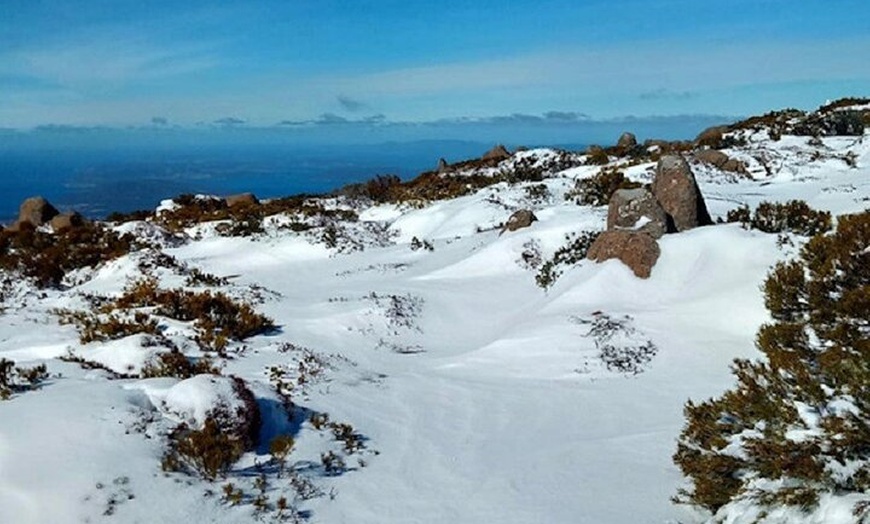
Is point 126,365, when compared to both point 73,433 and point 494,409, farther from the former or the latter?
point 494,409

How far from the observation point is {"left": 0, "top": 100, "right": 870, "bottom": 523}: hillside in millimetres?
7258

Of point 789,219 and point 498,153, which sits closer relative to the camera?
point 789,219

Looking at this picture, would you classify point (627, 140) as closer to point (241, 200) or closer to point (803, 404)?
point (241, 200)

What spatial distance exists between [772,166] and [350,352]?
2407cm

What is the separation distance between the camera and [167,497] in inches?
275

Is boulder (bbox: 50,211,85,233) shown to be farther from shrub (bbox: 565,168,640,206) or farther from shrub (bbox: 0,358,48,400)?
shrub (bbox: 0,358,48,400)

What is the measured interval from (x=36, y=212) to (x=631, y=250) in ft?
103

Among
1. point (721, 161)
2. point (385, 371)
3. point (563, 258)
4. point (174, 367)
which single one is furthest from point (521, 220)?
point (721, 161)

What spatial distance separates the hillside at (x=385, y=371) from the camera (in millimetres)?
7258

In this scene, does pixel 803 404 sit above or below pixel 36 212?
below

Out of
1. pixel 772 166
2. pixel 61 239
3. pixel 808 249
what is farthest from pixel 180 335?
pixel 772 166

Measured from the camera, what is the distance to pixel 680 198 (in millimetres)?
16734

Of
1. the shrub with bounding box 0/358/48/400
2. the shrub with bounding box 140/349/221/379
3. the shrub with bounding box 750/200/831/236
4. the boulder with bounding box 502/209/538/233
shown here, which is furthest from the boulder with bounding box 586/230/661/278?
the shrub with bounding box 0/358/48/400

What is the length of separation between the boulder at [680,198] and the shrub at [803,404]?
10.0m
